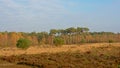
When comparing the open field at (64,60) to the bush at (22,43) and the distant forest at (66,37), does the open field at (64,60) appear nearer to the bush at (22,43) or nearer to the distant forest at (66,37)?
the bush at (22,43)

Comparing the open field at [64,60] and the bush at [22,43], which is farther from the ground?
the bush at [22,43]

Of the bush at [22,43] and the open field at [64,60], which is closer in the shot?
the open field at [64,60]

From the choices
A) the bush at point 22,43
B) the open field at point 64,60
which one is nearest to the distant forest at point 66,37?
the bush at point 22,43

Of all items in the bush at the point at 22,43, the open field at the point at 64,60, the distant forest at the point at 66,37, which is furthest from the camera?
the distant forest at the point at 66,37

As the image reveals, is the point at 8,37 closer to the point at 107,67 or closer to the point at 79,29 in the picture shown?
the point at 79,29

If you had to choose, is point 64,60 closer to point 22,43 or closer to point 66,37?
point 22,43

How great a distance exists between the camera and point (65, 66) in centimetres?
2291

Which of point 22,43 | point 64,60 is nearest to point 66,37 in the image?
point 22,43

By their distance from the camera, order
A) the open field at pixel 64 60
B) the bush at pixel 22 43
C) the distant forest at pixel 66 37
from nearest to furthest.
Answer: the open field at pixel 64 60 < the bush at pixel 22 43 < the distant forest at pixel 66 37

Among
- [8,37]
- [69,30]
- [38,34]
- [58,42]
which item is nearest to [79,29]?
[69,30]

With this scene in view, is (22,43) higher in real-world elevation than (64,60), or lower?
higher

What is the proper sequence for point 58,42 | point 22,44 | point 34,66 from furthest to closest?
point 58,42, point 22,44, point 34,66

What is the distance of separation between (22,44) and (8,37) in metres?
54.9

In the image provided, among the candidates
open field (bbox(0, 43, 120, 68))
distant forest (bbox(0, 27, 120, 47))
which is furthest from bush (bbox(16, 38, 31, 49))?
distant forest (bbox(0, 27, 120, 47))
